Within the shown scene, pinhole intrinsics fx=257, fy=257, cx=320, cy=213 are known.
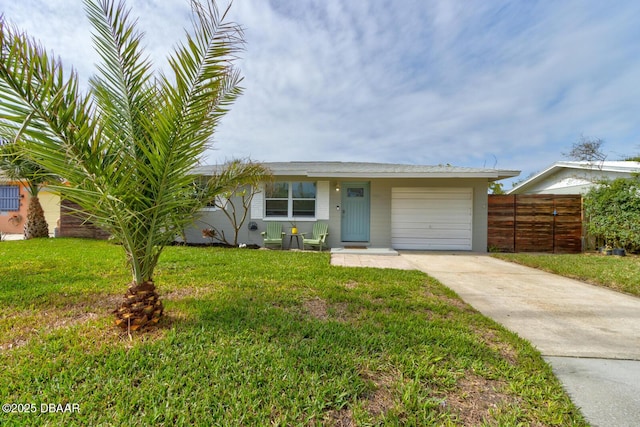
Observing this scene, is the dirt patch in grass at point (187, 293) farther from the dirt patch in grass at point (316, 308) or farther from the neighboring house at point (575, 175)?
the neighboring house at point (575, 175)

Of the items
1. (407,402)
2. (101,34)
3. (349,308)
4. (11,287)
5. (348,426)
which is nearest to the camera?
(348,426)

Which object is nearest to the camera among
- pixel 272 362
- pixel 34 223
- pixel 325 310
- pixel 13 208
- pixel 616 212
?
pixel 272 362

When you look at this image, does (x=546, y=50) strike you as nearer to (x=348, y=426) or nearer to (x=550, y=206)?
(x=550, y=206)

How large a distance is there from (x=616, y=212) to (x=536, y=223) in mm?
2227

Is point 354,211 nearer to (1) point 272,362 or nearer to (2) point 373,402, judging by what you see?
(1) point 272,362

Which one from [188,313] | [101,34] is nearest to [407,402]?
[188,313]

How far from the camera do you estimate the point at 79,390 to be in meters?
1.90

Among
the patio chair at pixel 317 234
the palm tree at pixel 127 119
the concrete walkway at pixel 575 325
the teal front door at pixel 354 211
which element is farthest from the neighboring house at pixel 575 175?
the palm tree at pixel 127 119

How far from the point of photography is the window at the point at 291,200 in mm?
9859

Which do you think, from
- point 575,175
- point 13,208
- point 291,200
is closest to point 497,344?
point 291,200

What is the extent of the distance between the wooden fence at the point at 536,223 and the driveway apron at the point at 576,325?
3.94m

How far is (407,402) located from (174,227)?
272cm

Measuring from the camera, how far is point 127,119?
102 inches

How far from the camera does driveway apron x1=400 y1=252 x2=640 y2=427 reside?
201 centimetres
